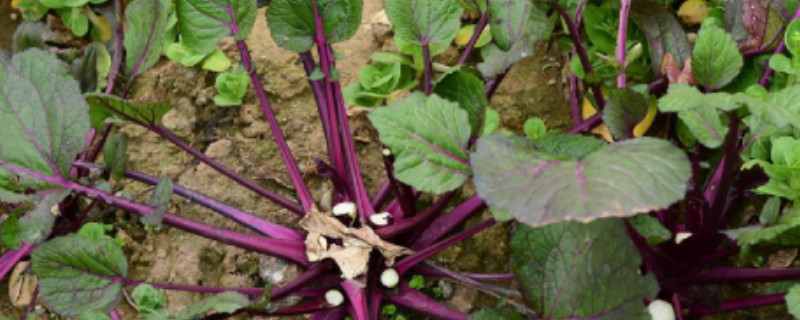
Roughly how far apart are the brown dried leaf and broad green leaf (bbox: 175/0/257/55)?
0.43 m

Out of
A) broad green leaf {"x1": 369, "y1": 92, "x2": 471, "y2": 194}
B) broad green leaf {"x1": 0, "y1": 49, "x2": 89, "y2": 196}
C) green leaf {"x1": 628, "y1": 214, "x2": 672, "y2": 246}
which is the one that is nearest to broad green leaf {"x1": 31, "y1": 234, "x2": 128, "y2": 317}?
broad green leaf {"x1": 0, "y1": 49, "x2": 89, "y2": 196}

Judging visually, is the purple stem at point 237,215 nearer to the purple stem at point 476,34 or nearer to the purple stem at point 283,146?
the purple stem at point 283,146

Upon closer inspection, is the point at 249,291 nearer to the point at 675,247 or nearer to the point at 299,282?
the point at 299,282

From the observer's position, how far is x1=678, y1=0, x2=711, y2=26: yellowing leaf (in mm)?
2021

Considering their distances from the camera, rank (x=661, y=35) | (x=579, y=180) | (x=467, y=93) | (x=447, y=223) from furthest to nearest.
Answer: (x=661, y=35) → (x=447, y=223) → (x=467, y=93) → (x=579, y=180)

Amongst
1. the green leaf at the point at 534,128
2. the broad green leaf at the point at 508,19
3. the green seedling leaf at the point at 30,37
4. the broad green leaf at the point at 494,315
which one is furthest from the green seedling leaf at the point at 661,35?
the green seedling leaf at the point at 30,37

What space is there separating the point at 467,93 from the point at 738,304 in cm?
65

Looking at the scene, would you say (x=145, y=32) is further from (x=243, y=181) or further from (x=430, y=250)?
(x=430, y=250)

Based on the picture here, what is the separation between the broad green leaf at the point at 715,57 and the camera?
5.16 feet

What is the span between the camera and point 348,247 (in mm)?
1714

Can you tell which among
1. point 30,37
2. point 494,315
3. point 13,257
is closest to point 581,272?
point 494,315

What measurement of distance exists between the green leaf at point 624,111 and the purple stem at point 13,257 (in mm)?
1273

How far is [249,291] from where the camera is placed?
66.4 inches

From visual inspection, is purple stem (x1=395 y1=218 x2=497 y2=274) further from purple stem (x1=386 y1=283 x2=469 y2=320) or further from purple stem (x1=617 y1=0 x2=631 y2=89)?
purple stem (x1=617 y1=0 x2=631 y2=89)
